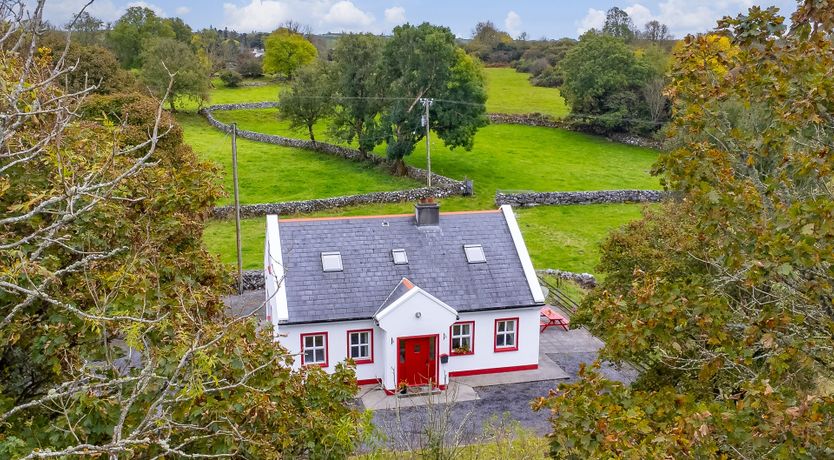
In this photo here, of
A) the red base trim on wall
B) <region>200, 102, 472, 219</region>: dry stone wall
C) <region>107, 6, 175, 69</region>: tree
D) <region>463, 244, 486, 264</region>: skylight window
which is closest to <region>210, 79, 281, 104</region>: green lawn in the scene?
<region>107, 6, 175, 69</region>: tree

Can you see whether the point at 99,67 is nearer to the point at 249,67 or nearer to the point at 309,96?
the point at 309,96

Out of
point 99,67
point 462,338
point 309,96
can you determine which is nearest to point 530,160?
point 309,96

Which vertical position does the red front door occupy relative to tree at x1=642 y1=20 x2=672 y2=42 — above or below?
below

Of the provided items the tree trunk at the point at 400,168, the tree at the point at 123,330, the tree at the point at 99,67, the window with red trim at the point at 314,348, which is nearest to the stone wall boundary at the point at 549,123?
the tree trunk at the point at 400,168

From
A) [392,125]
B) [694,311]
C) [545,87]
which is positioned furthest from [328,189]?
[545,87]

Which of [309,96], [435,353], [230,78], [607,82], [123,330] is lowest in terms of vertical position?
[435,353]

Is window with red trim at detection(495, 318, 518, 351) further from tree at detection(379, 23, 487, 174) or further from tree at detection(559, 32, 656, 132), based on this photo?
tree at detection(559, 32, 656, 132)

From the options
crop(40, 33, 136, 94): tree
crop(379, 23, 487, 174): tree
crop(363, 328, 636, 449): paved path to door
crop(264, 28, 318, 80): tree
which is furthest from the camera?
crop(264, 28, 318, 80): tree
